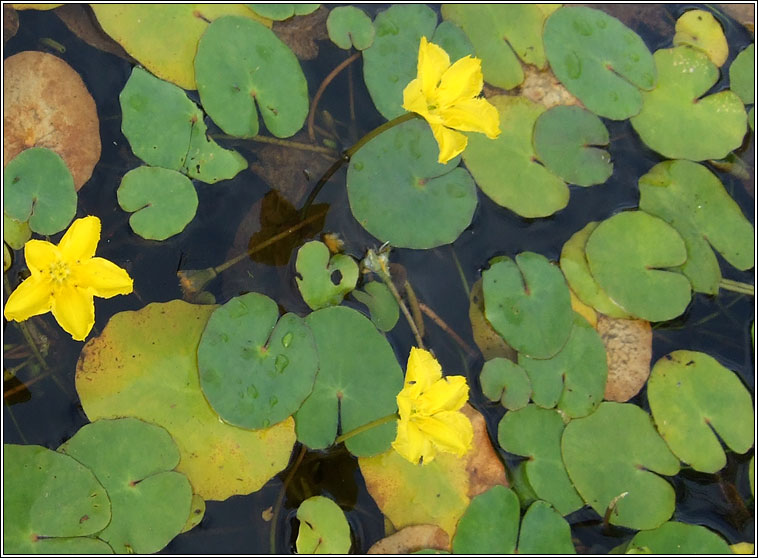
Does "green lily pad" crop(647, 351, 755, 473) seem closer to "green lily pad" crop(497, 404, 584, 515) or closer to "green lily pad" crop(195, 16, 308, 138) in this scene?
"green lily pad" crop(497, 404, 584, 515)

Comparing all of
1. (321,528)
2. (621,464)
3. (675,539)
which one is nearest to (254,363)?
(321,528)

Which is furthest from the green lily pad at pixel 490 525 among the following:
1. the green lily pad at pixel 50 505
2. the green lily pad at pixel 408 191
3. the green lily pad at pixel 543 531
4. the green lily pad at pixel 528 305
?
the green lily pad at pixel 50 505

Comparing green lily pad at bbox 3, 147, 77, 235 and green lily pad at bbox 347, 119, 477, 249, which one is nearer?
green lily pad at bbox 3, 147, 77, 235

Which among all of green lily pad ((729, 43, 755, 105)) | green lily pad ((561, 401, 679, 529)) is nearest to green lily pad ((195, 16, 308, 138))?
green lily pad ((561, 401, 679, 529))

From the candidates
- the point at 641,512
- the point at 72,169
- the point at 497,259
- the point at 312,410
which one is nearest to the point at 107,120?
the point at 72,169

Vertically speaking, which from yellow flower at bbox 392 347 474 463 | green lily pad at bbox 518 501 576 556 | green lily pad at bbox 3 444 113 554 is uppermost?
yellow flower at bbox 392 347 474 463

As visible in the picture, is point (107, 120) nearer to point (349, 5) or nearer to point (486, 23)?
point (349, 5)
